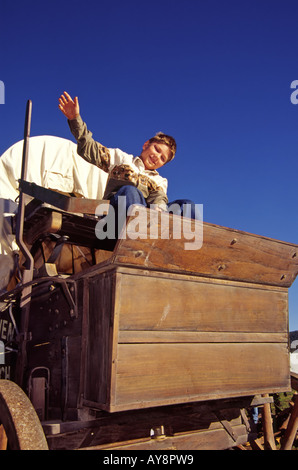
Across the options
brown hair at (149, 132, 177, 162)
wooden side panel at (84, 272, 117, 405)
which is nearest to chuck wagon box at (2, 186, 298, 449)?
wooden side panel at (84, 272, 117, 405)

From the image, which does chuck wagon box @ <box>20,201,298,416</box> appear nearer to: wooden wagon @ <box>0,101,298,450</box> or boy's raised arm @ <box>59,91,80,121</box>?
wooden wagon @ <box>0,101,298,450</box>

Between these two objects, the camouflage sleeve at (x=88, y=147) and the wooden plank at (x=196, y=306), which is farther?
the camouflage sleeve at (x=88, y=147)

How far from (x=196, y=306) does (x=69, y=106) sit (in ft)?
6.52

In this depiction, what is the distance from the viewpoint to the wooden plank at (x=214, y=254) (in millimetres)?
2275

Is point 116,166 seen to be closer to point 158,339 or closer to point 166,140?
point 166,140

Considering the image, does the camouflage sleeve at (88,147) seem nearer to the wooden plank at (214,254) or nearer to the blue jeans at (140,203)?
the blue jeans at (140,203)

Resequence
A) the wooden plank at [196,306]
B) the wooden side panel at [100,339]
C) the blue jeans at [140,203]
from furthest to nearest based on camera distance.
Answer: the blue jeans at [140,203] < the wooden plank at [196,306] < the wooden side panel at [100,339]

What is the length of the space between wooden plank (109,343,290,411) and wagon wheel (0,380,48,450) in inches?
16.2

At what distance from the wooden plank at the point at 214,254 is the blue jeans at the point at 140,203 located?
2.19ft

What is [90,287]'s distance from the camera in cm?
248

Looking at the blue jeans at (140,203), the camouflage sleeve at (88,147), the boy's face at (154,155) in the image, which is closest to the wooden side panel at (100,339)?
the blue jeans at (140,203)

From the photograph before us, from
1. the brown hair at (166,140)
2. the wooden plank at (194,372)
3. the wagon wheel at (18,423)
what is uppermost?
the brown hair at (166,140)

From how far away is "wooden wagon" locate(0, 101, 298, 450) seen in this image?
2.21 metres
